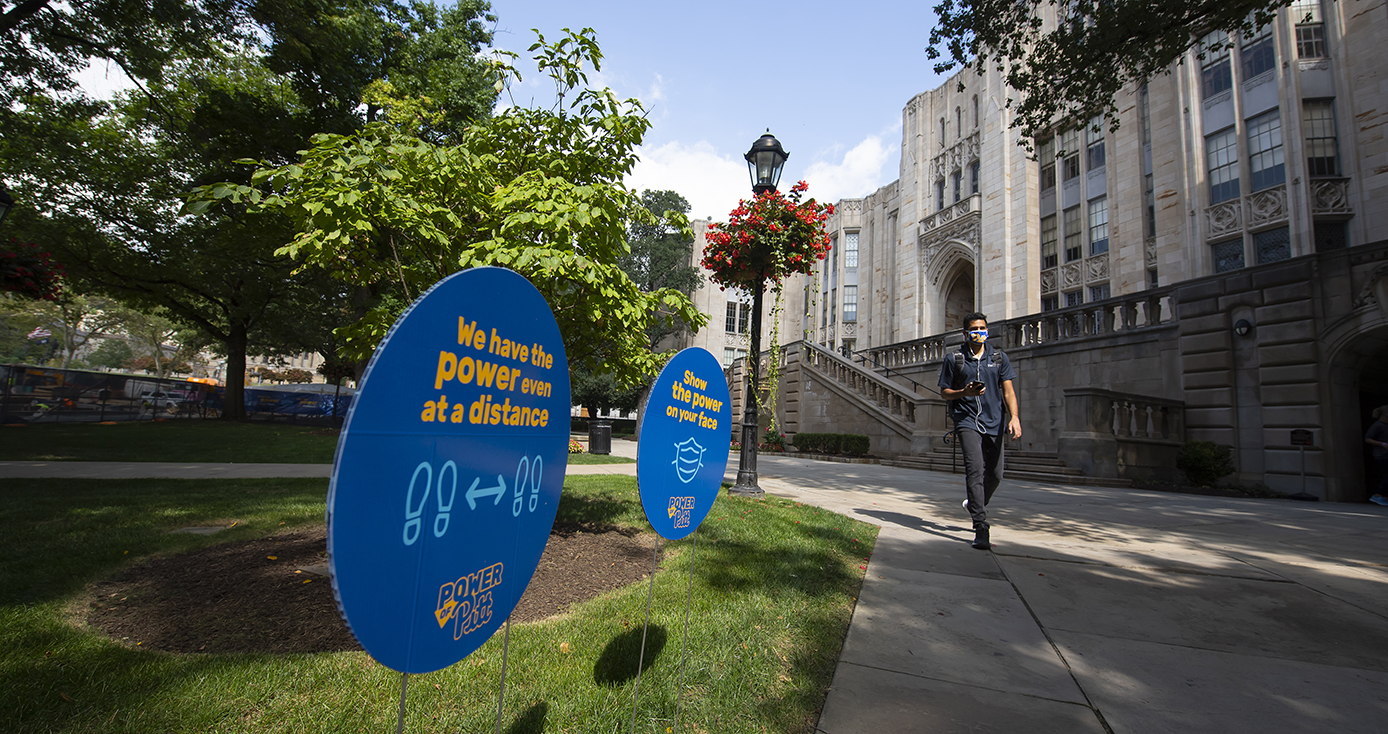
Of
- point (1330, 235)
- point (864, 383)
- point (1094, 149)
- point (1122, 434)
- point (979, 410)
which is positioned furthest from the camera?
point (1094, 149)

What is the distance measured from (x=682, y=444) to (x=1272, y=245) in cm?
2438

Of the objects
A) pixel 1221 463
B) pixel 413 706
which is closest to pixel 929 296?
pixel 1221 463

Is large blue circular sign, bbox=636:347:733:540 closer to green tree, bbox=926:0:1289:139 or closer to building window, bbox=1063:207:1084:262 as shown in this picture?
green tree, bbox=926:0:1289:139

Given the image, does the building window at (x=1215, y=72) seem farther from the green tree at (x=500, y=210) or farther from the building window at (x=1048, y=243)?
the green tree at (x=500, y=210)

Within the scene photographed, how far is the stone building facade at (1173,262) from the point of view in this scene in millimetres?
10938

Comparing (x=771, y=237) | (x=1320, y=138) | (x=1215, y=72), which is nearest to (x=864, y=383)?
(x=771, y=237)

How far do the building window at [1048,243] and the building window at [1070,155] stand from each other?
5.98 feet

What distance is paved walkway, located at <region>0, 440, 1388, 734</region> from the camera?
2.24 metres

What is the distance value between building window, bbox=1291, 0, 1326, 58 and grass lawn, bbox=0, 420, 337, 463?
30.8 metres

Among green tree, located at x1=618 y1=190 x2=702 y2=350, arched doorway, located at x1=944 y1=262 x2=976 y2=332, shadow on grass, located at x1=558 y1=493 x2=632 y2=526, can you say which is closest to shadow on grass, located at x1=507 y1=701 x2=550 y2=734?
shadow on grass, located at x1=558 y1=493 x2=632 y2=526

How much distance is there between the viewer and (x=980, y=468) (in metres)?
5.22

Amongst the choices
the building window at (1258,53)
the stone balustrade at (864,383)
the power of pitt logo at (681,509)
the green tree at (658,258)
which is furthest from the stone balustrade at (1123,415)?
the green tree at (658,258)

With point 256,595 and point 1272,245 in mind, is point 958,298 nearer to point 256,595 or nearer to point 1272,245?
point 1272,245

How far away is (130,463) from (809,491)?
39.9 feet
